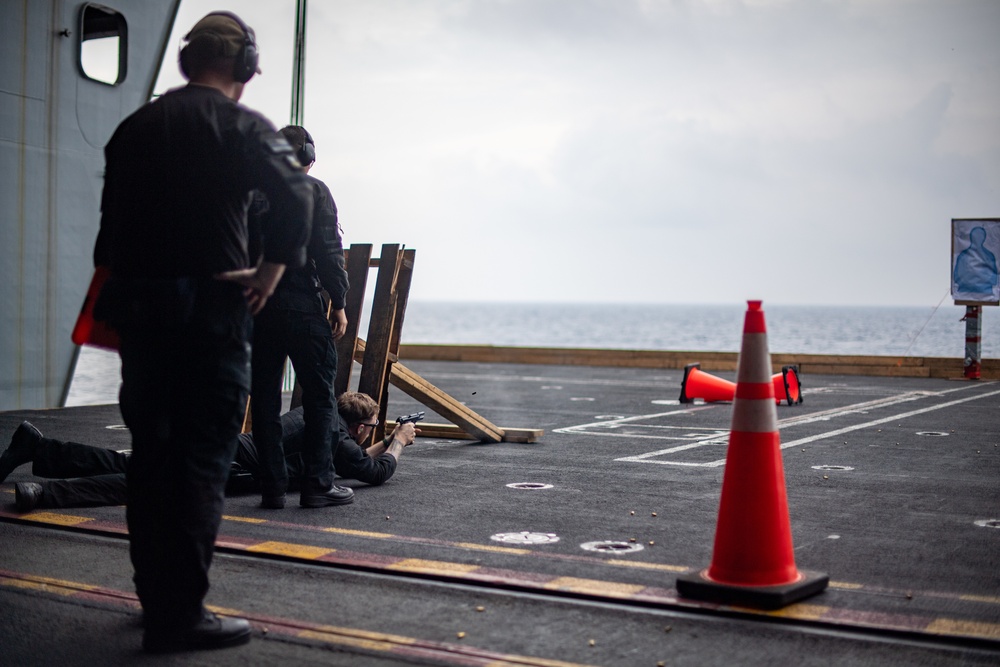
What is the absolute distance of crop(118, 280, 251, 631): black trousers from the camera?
12.0 feet

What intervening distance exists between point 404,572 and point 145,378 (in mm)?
1578

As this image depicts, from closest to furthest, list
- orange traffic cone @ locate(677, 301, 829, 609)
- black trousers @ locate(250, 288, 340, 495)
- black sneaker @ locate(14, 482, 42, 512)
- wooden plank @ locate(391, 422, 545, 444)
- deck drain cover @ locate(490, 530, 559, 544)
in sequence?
orange traffic cone @ locate(677, 301, 829, 609)
deck drain cover @ locate(490, 530, 559, 544)
black sneaker @ locate(14, 482, 42, 512)
black trousers @ locate(250, 288, 340, 495)
wooden plank @ locate(391, 422, 545, 444)

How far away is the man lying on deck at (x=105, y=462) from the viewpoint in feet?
20.0

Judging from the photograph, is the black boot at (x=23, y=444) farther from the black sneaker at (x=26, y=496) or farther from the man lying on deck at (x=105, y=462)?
the black sneaker at (x=26, y=496)

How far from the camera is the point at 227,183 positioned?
3754 mm

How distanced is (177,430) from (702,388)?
11.0 meters

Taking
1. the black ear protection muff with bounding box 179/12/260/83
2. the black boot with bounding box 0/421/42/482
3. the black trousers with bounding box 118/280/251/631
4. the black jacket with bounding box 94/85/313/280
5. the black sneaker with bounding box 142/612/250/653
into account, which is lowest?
the black sneaker with bounding box 142/612/250/653

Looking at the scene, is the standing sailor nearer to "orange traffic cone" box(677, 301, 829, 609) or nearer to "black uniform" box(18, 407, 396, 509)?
"orange traffic cone" box(677, 301, 829, 609)

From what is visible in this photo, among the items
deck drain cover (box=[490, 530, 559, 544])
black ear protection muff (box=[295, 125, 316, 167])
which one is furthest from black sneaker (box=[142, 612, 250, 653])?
black ear protection muff (box=[295, 125, 316, 167])

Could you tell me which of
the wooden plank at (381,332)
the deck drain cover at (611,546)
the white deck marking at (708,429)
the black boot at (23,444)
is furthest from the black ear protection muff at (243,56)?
the white deck marking at (708,429)

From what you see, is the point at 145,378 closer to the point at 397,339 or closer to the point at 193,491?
the point at 193,491

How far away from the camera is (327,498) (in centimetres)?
632

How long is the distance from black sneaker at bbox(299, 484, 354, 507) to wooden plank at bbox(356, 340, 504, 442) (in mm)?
1984

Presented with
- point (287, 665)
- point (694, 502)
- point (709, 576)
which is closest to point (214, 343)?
point (287, 665)
